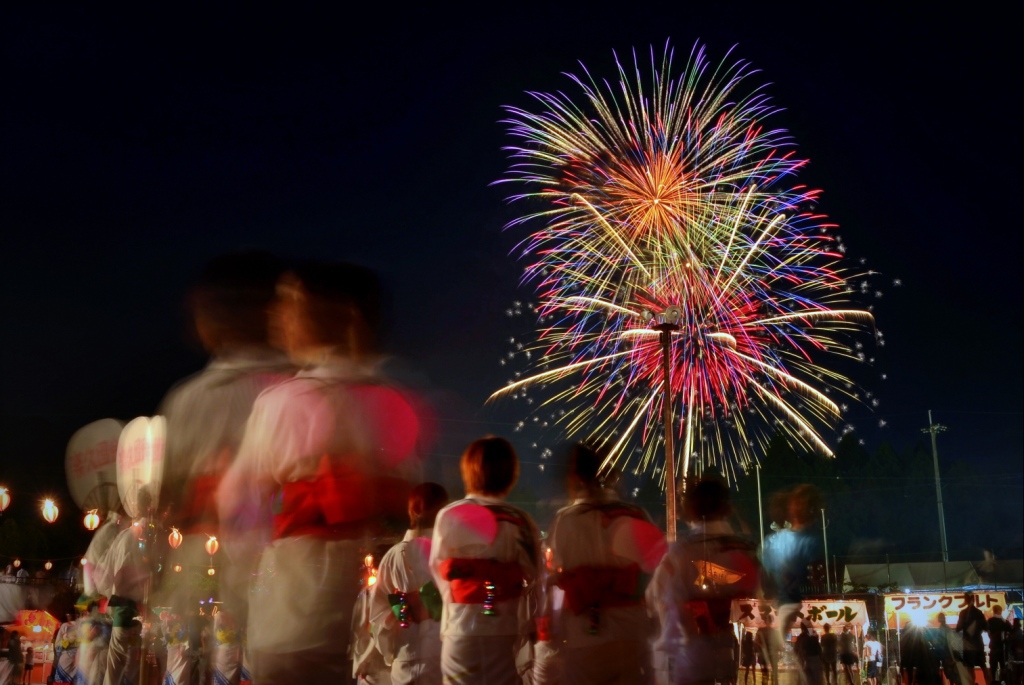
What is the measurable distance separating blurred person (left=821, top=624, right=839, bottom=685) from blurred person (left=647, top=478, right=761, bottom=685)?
778cm

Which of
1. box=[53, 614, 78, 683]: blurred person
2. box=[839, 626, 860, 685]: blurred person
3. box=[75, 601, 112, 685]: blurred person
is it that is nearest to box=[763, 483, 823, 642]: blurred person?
box=[75, 601, 112, 685]: blurred person

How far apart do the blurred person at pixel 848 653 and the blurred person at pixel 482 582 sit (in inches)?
394

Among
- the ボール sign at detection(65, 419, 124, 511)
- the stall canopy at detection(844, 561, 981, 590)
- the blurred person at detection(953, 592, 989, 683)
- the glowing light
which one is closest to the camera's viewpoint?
the ボール sign at detection(65, 419, 124, 511)

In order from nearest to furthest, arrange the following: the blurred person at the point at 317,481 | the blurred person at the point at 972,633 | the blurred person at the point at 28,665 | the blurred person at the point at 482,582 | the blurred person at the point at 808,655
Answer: the blurred person at the point at 317,481 < the blurred person at the point at 482,582 < the blurred person at the point at 808,655 < the blurred person at the point at 972,633 < the blurred person at the point at 28,665

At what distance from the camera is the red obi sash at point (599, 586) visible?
19.5 ft

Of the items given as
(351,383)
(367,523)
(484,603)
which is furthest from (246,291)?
(484,603)

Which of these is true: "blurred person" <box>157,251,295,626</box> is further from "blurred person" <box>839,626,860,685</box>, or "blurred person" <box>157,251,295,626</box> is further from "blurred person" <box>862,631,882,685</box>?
"blurred person" <box>862,631,882,685</box>

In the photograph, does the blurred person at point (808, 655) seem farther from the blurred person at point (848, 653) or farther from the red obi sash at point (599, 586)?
the red obi sash at point (599, 586)

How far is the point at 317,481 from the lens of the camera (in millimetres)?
4203

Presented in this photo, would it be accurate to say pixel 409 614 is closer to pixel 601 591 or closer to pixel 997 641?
pixel 601 591

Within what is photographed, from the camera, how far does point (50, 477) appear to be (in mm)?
18469

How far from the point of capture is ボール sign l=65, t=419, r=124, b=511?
7.33m

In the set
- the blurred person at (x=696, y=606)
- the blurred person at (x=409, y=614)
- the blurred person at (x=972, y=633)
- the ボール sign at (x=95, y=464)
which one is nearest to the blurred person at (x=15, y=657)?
the ボール sign at (x=95, y=464)

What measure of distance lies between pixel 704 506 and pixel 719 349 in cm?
1451
